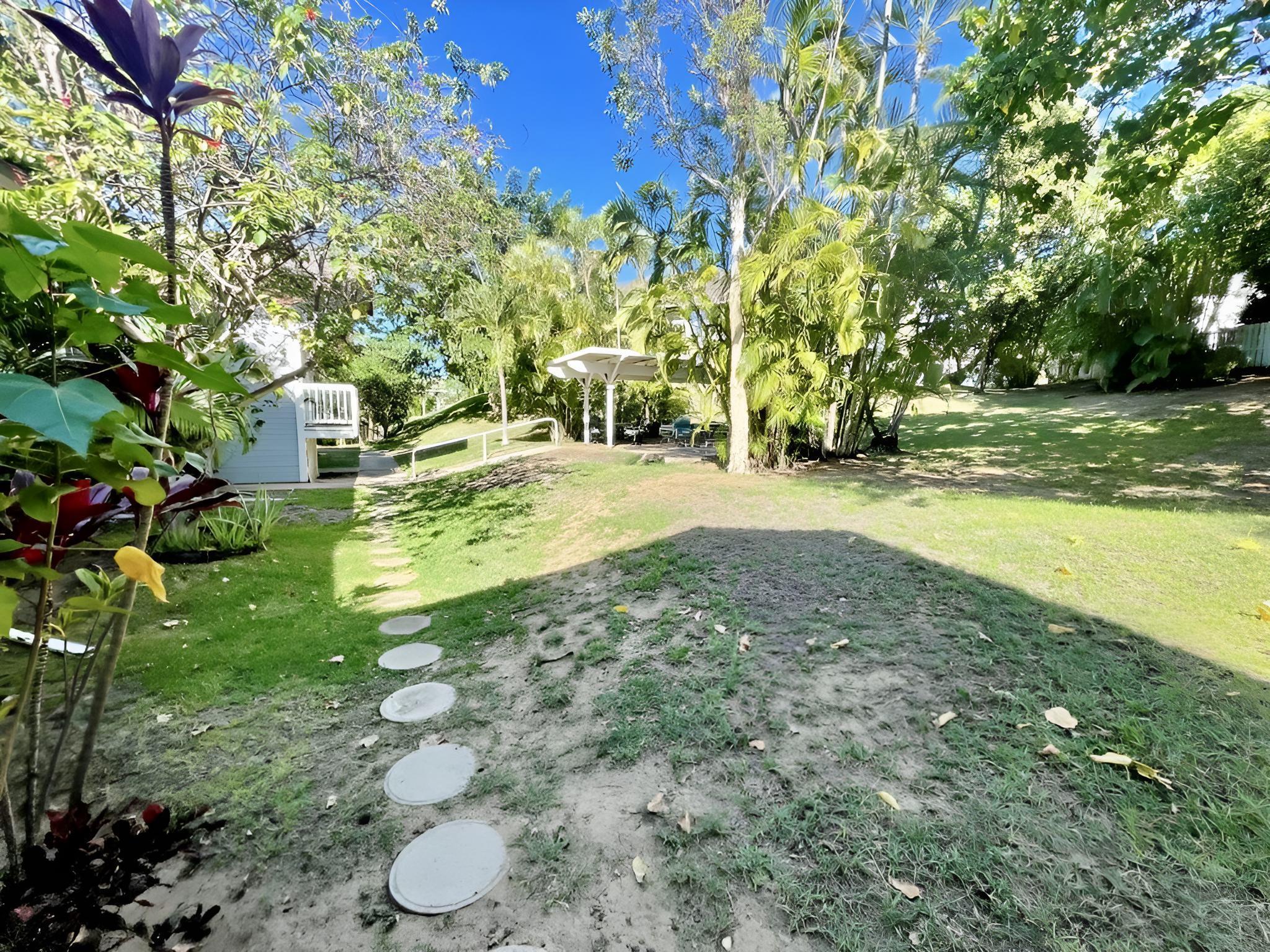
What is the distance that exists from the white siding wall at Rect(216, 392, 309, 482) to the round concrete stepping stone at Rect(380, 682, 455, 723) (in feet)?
27.7

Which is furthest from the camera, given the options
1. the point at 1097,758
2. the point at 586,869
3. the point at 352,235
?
the point at 352,235

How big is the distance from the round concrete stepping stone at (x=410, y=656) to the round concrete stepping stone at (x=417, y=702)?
11.5 inches

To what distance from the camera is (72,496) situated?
4.66ft

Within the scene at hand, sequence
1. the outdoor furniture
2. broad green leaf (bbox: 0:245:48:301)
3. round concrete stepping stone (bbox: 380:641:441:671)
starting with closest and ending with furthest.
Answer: broad green leaf (bbox: 0:245:48:301), round concrete stepping stone (bbox: 380:641:441:671), the outdoor furniture

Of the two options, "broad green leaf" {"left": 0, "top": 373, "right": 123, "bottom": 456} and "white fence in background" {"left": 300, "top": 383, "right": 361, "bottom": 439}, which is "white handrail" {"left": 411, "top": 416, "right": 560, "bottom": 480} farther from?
"broad green leaf" {"left": 0, "top": 373, "right": 123, "bottom": 456}

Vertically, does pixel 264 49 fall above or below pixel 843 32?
below

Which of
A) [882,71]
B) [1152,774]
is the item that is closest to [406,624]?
[1152,774]

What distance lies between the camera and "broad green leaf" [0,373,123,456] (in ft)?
2.33

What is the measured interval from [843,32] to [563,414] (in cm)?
1196

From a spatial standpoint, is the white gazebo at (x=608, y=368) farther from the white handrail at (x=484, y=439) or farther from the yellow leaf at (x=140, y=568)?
the yellow leaf at (x=140, y=568)

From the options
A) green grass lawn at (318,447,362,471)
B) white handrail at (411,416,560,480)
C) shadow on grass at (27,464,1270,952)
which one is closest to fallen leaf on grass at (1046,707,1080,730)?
shadow on grass at (27,464,1270,952)

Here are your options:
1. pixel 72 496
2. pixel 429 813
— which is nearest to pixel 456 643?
pixel 429 813

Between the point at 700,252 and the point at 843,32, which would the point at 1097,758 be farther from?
the point at 843,32

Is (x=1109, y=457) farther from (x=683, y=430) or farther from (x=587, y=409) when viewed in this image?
(x=587, y=409)
